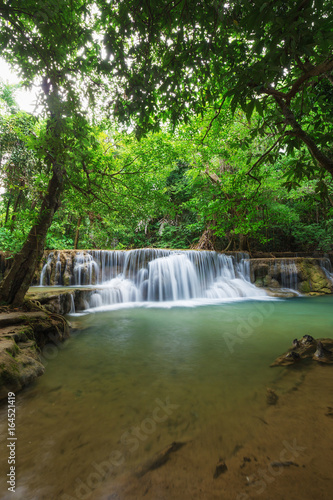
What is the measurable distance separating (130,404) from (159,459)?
782 millimetres

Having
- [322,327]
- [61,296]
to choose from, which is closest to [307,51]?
[322,327]

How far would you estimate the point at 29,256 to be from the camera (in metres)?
4.40

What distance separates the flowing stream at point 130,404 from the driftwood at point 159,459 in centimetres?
5

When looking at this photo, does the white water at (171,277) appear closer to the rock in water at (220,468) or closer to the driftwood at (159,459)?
the driftwood at (159,459)

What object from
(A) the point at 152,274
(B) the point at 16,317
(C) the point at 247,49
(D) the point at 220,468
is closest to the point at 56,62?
(C) the point at 247,49

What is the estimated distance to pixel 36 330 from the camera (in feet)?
12.6

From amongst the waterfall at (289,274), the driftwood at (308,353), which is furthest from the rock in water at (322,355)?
the waterfall at (289,274)

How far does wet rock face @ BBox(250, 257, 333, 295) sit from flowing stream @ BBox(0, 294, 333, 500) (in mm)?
8657

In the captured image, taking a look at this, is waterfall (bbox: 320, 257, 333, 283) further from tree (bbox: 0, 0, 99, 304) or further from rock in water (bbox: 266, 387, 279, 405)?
tree (bbox: 0, 0, 99, 304)

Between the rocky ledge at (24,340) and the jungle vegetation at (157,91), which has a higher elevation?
the jungle vegetation at (157,91)

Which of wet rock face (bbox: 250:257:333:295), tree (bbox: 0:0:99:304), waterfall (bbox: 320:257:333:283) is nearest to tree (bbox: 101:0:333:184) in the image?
tree (bbox: 0:0:99:304)

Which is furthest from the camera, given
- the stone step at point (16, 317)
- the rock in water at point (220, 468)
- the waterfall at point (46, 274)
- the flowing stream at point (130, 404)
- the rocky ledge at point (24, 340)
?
the waterfall at point (46, 274)

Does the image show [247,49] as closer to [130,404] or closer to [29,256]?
[130,404]

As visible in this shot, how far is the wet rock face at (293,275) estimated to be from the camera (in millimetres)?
12234
